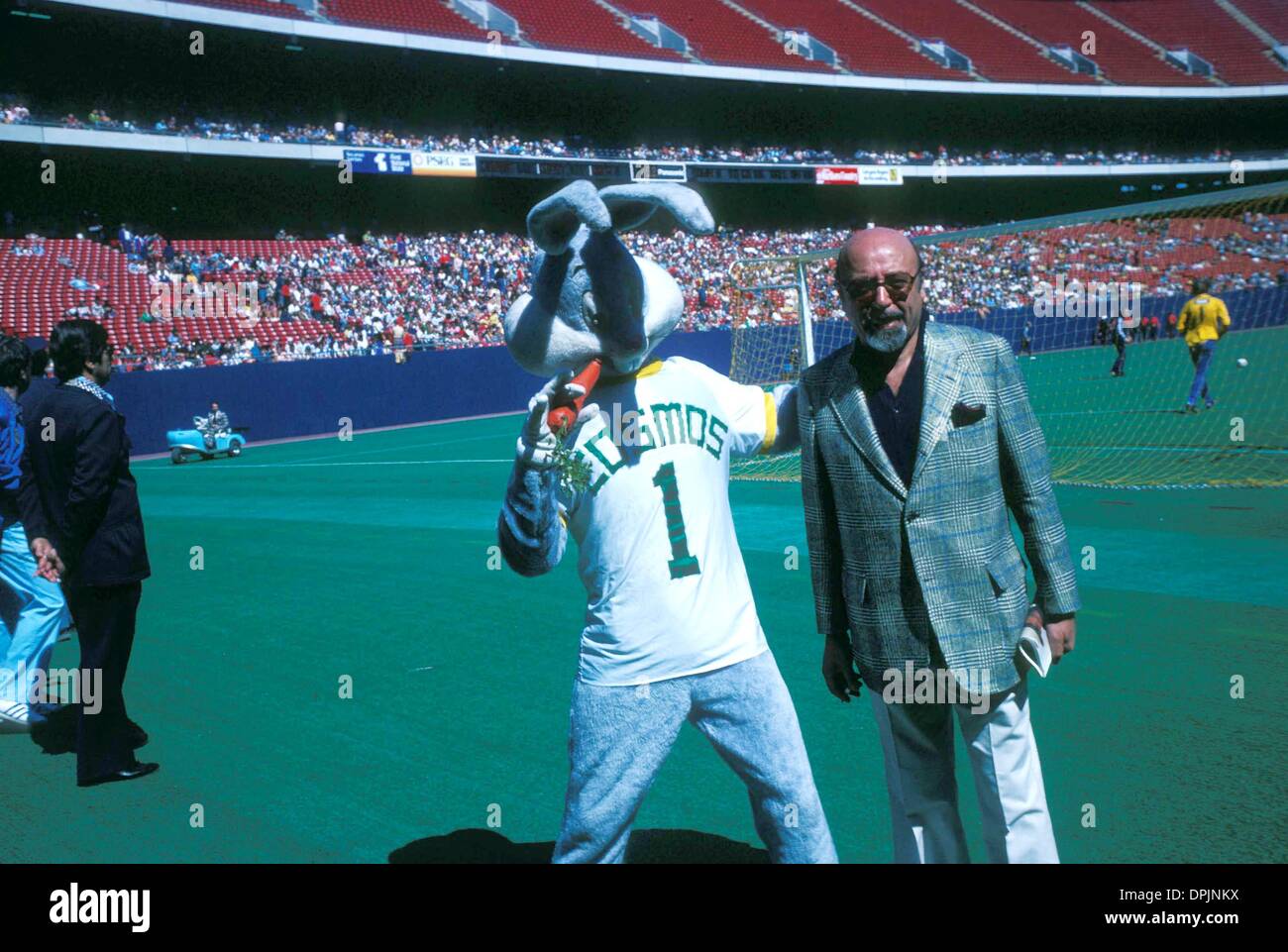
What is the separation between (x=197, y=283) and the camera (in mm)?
27547

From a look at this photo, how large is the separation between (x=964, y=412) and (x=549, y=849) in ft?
7.24

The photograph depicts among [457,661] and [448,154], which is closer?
[457,661]

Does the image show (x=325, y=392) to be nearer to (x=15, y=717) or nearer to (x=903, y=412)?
(x=15, y=717)

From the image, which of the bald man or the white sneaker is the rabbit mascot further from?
the white sneaker

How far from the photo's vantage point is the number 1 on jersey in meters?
2.95

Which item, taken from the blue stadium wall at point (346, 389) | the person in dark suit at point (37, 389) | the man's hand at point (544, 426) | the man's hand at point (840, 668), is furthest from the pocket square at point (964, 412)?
the blue stadium wall at point (346, 389)

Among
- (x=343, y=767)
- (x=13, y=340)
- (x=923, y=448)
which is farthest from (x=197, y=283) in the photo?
(x=923, y=448)

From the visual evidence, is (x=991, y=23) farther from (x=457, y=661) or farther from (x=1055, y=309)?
(x=457, y=661)

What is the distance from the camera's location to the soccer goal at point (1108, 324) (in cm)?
1398

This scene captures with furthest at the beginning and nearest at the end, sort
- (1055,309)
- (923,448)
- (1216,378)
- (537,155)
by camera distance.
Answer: (537,155) → (1055,309) → (1216,378) → (923,448)

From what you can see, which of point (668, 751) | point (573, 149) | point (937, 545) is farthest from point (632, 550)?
point (573, 149)

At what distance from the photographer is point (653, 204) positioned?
3.15 m

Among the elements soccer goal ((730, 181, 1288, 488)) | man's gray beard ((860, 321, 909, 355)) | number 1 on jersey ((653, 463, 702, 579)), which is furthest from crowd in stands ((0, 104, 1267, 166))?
man's gray beard ((860, 321, 909, 355))

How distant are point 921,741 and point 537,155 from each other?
3478 centimetres
